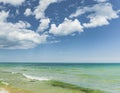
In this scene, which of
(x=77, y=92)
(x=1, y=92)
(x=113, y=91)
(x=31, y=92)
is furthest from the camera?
(x=113, y=91)

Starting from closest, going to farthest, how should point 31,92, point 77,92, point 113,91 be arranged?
point 31,92 → point 77,92 → point 113,91

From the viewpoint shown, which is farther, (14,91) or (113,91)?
(113,91)

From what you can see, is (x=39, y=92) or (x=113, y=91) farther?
(x=113, y=91)

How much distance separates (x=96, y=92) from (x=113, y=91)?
1713 millimetres

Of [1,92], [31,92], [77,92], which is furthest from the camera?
[77,92]

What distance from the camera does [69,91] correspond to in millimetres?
19344

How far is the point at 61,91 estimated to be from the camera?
19156mm

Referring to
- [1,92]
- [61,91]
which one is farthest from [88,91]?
[1,92]

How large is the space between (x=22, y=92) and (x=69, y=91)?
3.81m

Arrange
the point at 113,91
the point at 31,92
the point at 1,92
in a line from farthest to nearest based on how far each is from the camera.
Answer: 1. the point at 113,91
2. the point at 31,92
3. the point at 1,92

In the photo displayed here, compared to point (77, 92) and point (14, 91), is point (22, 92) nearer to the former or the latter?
point (14, 91)

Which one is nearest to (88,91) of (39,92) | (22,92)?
(39,92)

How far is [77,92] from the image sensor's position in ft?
62.2

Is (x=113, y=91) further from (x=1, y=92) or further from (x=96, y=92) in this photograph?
(x=1, y=92)
